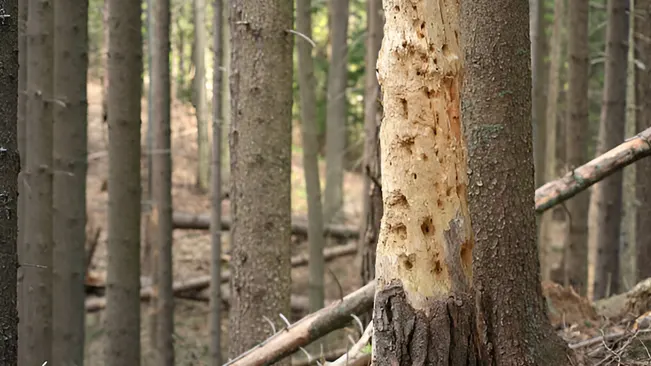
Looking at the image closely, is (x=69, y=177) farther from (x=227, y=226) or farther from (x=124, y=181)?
(x=227, y=226)

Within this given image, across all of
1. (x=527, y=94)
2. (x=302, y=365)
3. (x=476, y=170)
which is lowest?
(x=302, y=365)

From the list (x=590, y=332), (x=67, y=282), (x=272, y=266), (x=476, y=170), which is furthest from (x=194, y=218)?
(x=476, y=170)

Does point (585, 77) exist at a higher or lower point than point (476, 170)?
higher

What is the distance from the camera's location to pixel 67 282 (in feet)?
27.4

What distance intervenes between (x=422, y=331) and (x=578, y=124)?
323 inches

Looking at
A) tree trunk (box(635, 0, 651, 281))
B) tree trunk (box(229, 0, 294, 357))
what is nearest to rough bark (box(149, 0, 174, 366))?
tree trunk (box(229, 0, 294, 357))

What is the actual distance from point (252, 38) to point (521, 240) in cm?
260

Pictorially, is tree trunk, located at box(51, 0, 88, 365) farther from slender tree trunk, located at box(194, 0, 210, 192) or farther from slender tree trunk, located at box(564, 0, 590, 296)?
slender tree trunk, located at box(194, 0, 210, 192)

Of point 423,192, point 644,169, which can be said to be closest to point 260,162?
point 423,192

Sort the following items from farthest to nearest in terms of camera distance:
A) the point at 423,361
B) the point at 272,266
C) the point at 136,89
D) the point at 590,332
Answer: the point at 136,89, the point at 272,266, the point at 590,332, the point at 423,361

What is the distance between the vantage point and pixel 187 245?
17594 mm

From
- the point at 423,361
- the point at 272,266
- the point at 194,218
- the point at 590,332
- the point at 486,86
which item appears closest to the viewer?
the point at 423,361

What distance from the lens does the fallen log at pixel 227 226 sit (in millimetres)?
16219

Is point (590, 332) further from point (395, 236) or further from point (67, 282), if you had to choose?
point (67, 282)
